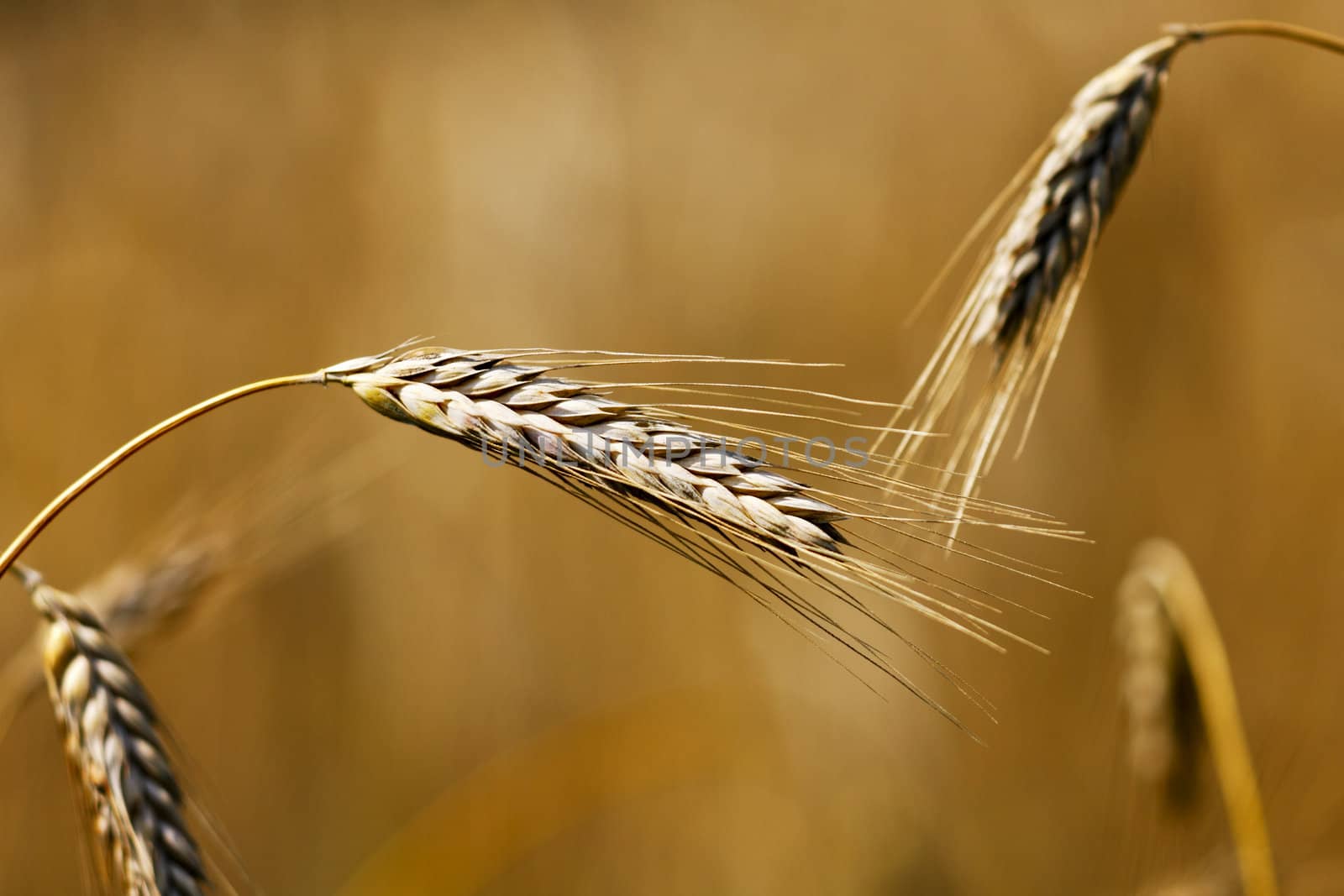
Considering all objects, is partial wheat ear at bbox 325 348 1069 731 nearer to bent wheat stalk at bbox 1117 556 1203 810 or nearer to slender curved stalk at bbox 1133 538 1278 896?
slender curved stalk at bbox 1133 538 1278 896

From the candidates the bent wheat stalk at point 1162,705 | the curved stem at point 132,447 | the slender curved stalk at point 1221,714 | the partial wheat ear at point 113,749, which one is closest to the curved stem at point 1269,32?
the slender curved stalk at point 1221,714

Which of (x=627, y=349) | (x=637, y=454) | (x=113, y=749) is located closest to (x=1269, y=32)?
(x=637, y=454)

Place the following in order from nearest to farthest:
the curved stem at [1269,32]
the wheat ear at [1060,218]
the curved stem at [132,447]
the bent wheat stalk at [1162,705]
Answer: the curved stem at [132,447], the curved stem at [1269,32], the wheat ear at [1060,218], the bent wheat stalk at [1162,705]

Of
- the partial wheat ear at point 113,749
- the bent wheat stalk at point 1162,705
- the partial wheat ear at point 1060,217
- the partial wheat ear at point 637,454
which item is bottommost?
the bent wheat stalk at point 1162,705

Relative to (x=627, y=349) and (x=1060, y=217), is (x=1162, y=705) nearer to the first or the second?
(x=1060, y=217)

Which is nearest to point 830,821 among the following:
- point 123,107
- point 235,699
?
point 235,699

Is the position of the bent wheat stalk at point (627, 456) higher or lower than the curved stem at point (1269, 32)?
lower

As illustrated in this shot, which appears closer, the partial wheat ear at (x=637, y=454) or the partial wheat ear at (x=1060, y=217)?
the partial wheat ear at (x=637, y=454)

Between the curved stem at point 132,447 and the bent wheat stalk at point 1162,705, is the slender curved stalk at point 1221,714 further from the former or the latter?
the curved stem at point 132,447
